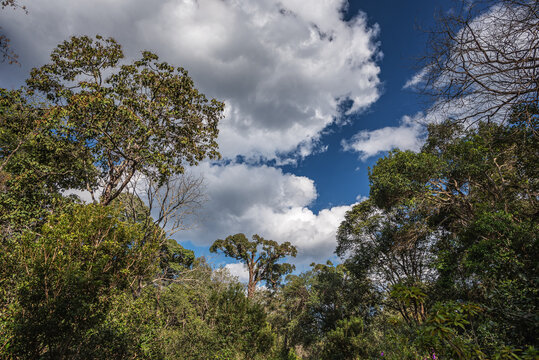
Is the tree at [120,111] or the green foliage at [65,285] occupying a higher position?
the tree at [120,111]

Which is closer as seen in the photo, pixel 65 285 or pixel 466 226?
pixel 65 285

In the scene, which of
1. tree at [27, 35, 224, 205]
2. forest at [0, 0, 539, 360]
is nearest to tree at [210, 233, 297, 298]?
forest at [0, 0, 539, 360]

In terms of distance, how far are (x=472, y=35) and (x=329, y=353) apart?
57.2 ft

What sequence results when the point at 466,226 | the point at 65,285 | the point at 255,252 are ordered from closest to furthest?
the point at 65,285 < the point at 466,226 < the point at 255,252

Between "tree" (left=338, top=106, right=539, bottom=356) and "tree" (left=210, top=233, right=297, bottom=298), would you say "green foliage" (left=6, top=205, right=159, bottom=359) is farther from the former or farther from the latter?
"tree" (left=210, top=233, right=297, bottom=298)

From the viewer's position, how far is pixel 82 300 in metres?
4.41

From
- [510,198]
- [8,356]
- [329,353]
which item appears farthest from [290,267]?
[8,356]

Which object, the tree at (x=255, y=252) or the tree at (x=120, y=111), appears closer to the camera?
the tree at (x=120, y=111)

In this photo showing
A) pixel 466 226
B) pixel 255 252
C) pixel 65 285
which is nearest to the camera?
pixel 65 285

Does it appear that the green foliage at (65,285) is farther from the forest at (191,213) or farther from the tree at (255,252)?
the tree at (255,252)

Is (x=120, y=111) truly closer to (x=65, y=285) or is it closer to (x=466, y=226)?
(x=65, y=285)

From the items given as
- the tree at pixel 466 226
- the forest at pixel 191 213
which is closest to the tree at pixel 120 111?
the forest at pixel 191 213

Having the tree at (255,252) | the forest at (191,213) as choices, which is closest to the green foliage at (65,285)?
the forest at (191,213)

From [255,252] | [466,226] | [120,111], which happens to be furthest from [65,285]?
[255,252]
